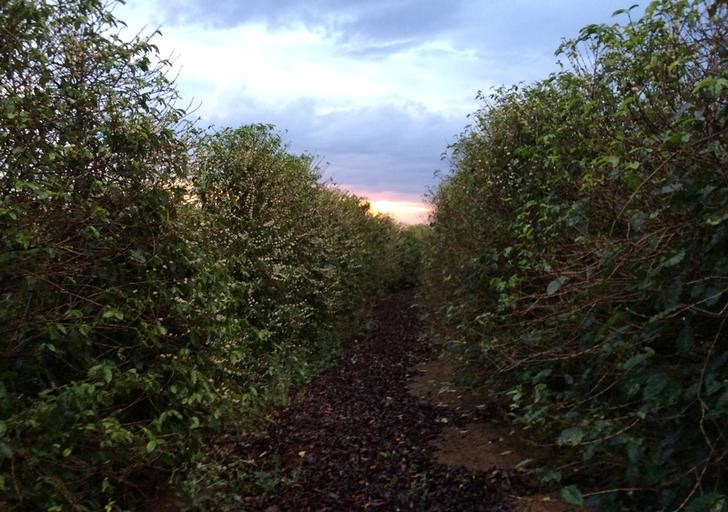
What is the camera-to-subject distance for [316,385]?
23.8 feet

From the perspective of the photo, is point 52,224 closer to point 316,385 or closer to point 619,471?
point 619,471

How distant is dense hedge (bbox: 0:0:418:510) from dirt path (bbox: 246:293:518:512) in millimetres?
759

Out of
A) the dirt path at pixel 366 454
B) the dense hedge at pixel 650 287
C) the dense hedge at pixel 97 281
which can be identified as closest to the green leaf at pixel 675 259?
the dense hedge at pixel 650 287

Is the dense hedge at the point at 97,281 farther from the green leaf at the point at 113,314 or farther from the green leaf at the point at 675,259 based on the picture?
the green leaf at the point at 675,259

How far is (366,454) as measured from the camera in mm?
4750

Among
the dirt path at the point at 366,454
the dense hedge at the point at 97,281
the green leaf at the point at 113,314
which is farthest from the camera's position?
the dirt path at the point at 366,454

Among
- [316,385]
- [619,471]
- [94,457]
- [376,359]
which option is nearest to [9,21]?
[94,457]

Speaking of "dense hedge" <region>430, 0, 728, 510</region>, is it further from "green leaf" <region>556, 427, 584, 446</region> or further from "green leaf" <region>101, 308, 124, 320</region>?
"green leaf" <region>101, 308, 124, 320</region>

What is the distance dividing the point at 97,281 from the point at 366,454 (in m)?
2.74

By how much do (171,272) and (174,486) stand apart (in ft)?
5.40

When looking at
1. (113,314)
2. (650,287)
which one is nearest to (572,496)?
(650,287)

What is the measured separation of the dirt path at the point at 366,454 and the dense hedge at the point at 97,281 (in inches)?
29.9

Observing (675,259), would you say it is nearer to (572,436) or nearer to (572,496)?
(572,436)

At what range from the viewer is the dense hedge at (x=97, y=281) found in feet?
9.27
